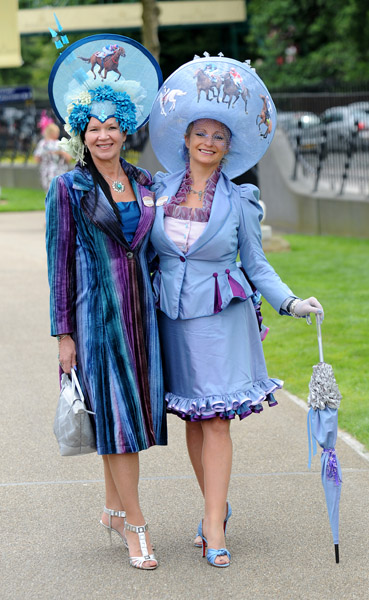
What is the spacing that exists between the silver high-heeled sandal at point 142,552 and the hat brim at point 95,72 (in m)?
1.64

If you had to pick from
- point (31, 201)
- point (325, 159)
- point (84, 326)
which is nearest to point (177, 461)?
point (84, 326)

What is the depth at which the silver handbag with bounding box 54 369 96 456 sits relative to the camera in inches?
161

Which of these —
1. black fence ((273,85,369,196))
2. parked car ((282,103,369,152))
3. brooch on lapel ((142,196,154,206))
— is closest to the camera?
brooch on lapel ((142,196,154,206))

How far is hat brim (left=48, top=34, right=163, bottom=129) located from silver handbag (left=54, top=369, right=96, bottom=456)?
1.14 meters

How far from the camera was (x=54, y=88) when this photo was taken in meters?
4.24

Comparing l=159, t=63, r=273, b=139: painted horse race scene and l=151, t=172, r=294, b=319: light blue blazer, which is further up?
l=159, t=63, r=273, b=139: painted horse race scene

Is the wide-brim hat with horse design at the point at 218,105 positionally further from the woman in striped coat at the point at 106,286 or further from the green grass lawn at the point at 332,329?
the green grass lawn at the point at 332,329

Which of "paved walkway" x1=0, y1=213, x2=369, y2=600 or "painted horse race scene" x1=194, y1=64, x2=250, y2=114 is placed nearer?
"paved walkway" x1=0, y1=213, x2=369, y2=600

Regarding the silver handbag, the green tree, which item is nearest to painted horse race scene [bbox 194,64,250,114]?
the silver handbag

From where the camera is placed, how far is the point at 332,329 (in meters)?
8.82

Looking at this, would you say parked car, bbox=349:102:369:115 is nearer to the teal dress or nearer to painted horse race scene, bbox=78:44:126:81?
painted horse race scene, bbox=78:44:126:81

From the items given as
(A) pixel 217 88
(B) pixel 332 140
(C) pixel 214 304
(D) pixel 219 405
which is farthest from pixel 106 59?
(B) pixel 332 140

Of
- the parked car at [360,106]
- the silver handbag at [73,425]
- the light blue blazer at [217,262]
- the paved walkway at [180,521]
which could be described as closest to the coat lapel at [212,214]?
the light blue blazer at [217,262]

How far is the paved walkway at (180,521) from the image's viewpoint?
4.00 metres
